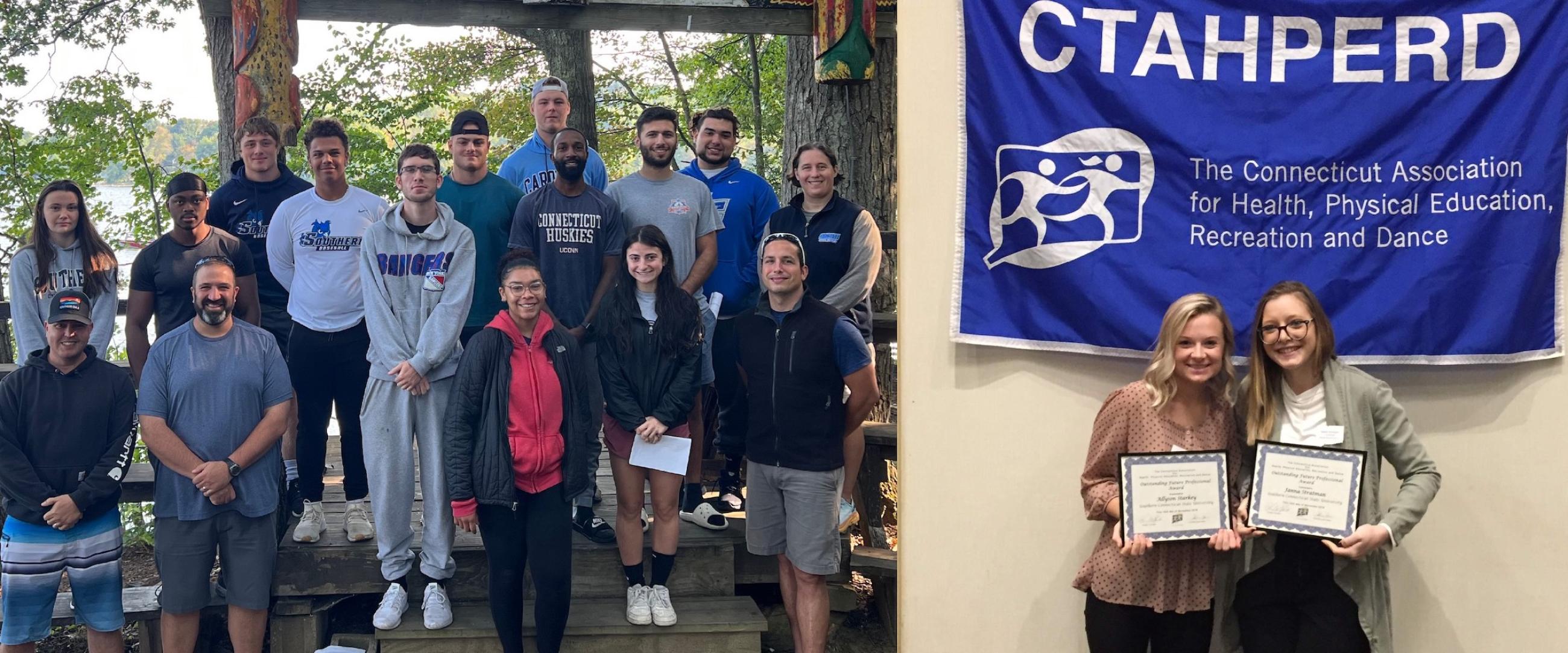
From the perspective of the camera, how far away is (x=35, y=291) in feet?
15.8

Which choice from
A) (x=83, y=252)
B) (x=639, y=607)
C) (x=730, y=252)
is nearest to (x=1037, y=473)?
(x=639, y=607)

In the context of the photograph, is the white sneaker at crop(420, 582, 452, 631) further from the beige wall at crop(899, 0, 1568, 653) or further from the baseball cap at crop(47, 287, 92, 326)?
the beige wall at crop(899, 0, 1568, 653)

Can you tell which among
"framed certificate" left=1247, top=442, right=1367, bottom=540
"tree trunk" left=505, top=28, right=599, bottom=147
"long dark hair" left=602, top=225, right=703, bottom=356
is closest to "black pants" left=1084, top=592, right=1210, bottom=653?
"framed certificate" left=1247, top=442, right=1367, bottom=540

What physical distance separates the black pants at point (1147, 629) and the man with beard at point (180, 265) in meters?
3.64

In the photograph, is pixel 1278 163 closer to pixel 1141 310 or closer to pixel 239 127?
pixel 1141 310

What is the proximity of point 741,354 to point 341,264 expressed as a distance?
1726 millimetres

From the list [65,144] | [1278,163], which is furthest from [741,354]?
[65,144]

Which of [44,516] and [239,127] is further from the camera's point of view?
[239,127]

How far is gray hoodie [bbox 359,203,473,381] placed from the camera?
4637 mm

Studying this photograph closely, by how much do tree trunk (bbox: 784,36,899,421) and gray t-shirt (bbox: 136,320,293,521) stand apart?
11.4 feet

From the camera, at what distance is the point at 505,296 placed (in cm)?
445

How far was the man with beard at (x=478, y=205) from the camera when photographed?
16.5 feet

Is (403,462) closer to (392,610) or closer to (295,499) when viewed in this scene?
(392,610)

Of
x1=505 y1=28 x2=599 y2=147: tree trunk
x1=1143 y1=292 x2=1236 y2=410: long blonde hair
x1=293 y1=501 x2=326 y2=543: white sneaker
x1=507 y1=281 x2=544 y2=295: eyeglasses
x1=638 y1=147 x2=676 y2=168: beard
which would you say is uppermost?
x1=505 y1=28 x2=599 y2=147: tree trunk
